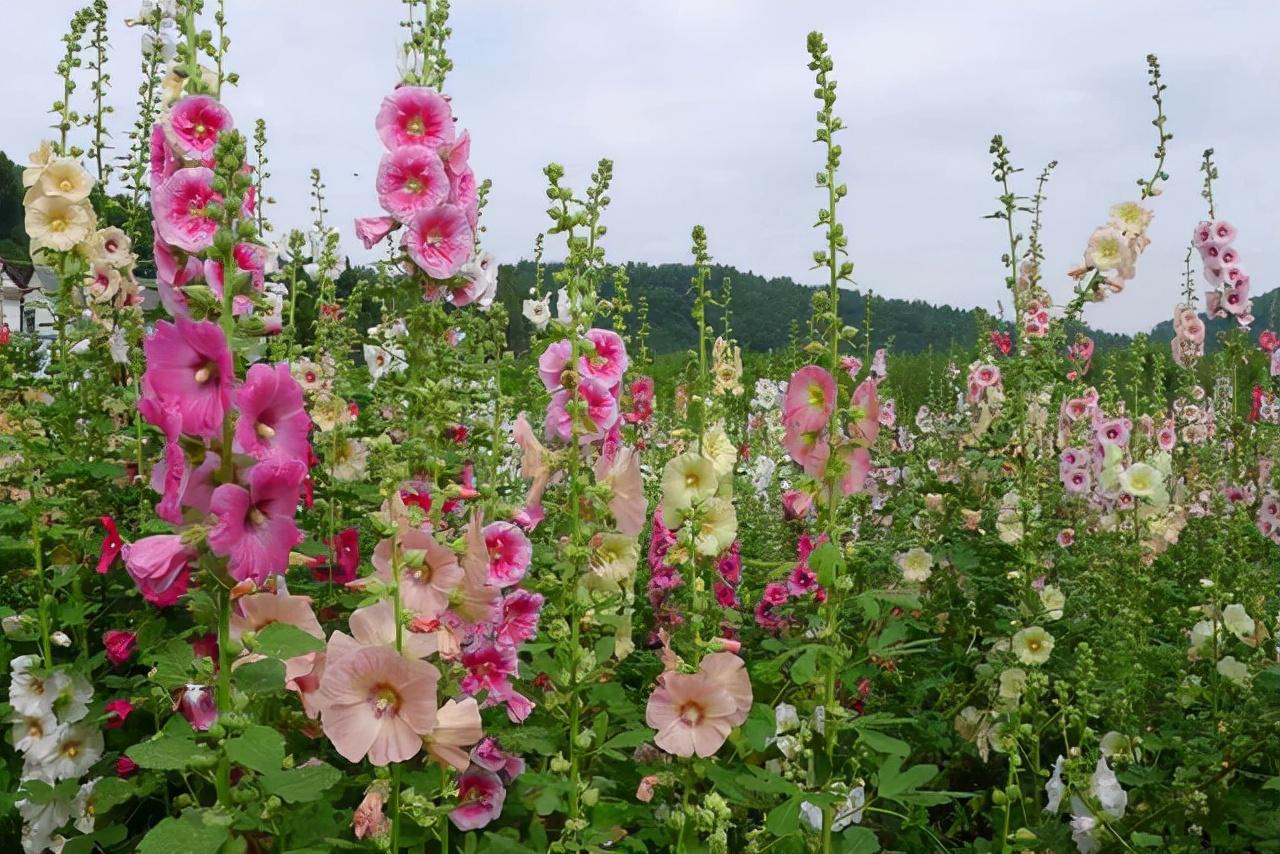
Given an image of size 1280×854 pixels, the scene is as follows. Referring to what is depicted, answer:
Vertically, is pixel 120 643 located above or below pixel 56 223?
below

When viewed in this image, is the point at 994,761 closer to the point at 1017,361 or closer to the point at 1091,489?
the point at 1017,361

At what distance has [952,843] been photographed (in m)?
3.31

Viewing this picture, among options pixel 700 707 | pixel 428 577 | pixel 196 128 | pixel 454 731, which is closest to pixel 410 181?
pixel 196 128

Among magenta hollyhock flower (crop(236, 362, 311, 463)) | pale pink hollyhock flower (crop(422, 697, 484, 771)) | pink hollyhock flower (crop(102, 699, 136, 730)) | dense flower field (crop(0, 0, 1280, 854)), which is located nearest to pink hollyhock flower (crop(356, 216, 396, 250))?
dense flower field (crop(0, 0, 1280, 854))

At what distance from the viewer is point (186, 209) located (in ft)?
5.84

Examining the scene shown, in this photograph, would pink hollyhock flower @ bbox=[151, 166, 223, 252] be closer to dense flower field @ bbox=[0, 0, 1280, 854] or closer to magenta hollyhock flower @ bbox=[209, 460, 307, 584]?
dense flower field @ bbox=[0, 0, 1280, 854]

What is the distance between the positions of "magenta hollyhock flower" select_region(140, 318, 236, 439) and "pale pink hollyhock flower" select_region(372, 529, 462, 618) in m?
0.38

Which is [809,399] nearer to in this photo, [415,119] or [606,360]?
[606,360]

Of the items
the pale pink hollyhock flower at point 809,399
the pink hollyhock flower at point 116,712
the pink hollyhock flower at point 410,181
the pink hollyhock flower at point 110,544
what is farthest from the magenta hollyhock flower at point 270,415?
→ the pink hollyhock flower at point 116,712

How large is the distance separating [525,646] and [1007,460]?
86.8 inches

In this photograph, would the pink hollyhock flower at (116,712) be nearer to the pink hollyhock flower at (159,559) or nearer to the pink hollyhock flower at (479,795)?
the pink hollyhock flower at (479,795)

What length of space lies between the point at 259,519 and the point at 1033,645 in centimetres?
230

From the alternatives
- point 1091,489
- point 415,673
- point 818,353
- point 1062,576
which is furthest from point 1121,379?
point 415,673

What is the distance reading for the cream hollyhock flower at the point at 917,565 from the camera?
11.9 ft
